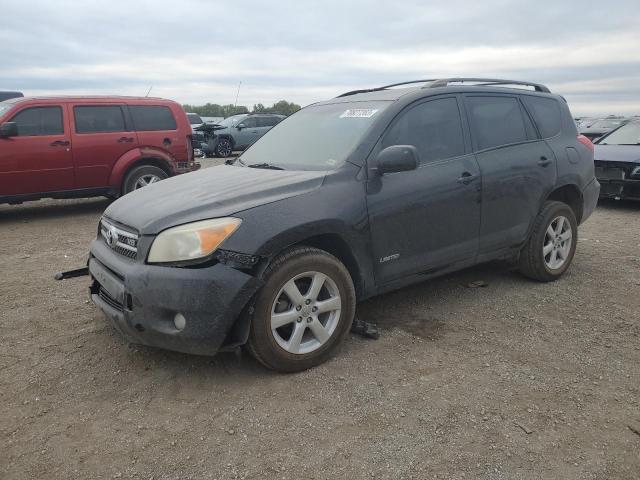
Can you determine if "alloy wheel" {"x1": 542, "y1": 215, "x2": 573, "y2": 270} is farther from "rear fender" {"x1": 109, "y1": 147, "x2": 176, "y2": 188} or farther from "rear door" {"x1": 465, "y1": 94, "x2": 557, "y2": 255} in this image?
"rear fender" {"x1": 109, "y1": 147, "x2": 176, "y2": 188}

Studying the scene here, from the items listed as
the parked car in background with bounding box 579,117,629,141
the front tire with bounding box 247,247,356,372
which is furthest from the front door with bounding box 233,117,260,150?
the front tire with bounding box 247,247,356,372

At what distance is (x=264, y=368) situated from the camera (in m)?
3.23

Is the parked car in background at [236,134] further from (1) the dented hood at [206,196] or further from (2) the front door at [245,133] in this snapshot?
(1) the dented hood at [206,196]

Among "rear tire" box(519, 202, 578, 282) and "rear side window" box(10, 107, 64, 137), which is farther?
"rear side window" box(10, 107, 64, 137)

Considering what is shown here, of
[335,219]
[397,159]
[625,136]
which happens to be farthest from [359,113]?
[625,136]

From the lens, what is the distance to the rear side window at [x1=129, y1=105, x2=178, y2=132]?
8.66 metres

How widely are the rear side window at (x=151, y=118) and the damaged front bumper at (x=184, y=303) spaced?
20.7 feet

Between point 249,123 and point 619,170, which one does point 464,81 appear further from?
point 249,123

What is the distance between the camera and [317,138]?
13.0 ft

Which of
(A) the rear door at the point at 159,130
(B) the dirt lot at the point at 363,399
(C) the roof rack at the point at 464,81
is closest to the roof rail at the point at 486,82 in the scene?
(C) the roof rack at the point at 464,81

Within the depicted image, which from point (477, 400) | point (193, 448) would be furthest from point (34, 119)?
point (477, 400)

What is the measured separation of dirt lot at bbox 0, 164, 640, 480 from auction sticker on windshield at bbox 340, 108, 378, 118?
1474 millimetres

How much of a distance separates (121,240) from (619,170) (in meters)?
7.87

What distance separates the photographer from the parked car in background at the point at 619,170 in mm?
8234
